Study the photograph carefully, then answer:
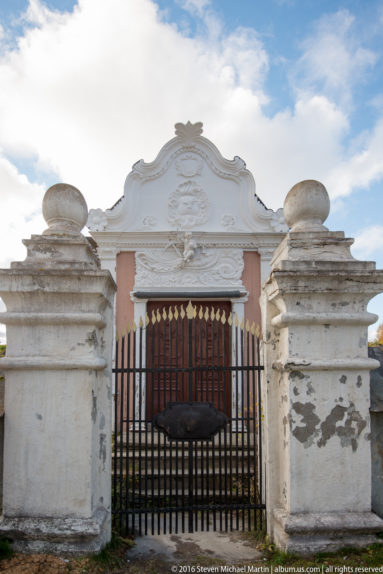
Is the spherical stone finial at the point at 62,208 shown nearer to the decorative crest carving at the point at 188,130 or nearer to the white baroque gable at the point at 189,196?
the white baroque gable at the point at 189,196

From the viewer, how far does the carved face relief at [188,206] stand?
7137 mm

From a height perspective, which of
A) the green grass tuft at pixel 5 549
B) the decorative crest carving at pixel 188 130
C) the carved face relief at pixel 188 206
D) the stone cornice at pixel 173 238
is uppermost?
the decorative crest carving at pixel 188 130

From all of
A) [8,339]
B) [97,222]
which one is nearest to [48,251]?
[8,339]

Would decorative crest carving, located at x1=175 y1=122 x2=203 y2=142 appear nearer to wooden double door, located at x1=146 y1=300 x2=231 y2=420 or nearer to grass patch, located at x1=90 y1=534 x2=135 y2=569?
wooden double door, located at x1=146 y1=300 x2=231 y2=420

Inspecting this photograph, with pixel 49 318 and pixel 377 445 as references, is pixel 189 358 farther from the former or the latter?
pixel 377 445

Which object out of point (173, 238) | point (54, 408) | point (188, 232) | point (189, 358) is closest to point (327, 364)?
point (189, 358)

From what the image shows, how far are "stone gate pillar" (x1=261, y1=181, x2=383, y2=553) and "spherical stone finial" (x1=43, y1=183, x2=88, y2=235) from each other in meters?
1.65

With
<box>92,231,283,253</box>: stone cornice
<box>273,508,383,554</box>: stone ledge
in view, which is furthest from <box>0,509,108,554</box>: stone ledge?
<box>92,231,283,253</box>: stone cornice

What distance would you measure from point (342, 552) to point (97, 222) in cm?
583

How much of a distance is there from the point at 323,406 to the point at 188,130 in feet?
19.1

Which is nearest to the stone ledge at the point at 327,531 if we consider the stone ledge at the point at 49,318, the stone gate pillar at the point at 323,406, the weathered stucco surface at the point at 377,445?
the stone gate pillar at the point at 323,406

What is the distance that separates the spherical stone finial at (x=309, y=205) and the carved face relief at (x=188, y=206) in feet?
12.8

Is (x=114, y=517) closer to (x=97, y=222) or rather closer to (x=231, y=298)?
(x=231, y=298)

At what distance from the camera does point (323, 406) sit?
290 centimetres
